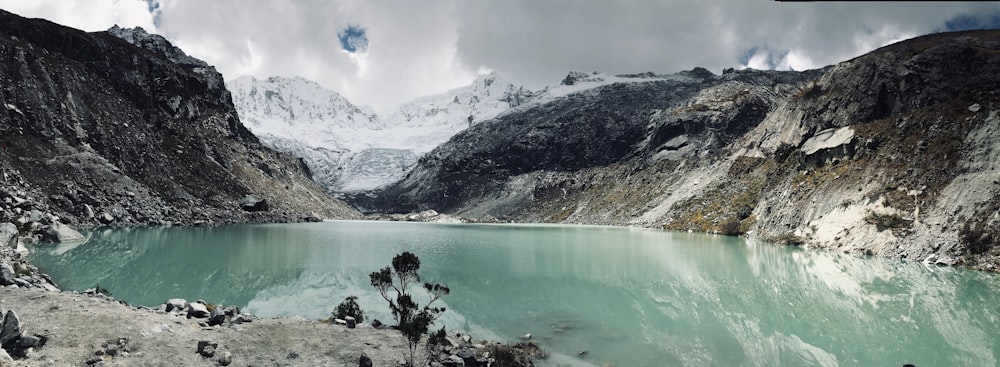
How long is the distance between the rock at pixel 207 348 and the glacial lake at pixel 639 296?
28.2ft

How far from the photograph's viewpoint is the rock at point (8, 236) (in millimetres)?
30864

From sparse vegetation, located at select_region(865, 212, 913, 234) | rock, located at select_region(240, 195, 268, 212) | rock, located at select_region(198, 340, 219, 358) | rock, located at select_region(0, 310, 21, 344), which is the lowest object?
rock, located at select_region(198, 340, 219, 358)

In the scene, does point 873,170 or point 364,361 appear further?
point 873,170

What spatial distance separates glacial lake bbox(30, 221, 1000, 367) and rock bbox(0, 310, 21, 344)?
35.7 feet

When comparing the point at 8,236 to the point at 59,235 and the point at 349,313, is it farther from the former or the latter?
the point at 349,313

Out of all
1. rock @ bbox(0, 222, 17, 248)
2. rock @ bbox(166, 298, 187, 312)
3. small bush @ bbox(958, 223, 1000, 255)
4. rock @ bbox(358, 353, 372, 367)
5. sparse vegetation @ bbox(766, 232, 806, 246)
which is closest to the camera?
rock @ bbox(358, 353, 372, 367)

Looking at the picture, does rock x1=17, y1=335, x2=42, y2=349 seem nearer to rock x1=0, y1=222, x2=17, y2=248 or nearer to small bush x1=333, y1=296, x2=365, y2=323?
small bush x1=333, y1=296, x2=365, y2=323

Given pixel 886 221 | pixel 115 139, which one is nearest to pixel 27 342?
pixel 886 221

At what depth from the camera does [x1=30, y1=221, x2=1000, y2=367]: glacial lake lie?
63.0ft

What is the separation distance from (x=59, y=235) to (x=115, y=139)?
165 ft

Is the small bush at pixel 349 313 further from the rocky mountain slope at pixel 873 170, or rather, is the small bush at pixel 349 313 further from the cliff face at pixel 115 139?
the rocky mountain slope at pixel 873 170

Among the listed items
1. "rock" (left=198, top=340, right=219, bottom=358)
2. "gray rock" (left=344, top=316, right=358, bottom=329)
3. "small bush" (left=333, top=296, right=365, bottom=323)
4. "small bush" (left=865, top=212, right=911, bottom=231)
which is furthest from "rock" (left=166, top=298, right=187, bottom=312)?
"small bush" (left=865, top=212, right=911, bottom=231)

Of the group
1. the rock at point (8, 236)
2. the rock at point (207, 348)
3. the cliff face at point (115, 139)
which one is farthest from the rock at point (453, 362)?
the cliff face at point (115, 139)

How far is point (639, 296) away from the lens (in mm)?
29828
